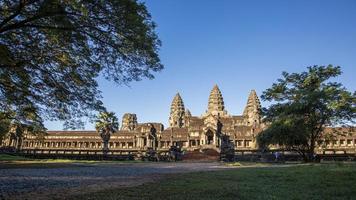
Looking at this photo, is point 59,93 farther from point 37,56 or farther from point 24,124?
point 24,124

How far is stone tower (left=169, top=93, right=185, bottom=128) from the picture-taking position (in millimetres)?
125037

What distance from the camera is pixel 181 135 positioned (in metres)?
89.9

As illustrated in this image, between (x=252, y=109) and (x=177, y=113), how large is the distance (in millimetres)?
31408

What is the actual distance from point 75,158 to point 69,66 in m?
34.1

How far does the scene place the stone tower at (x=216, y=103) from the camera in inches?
4387

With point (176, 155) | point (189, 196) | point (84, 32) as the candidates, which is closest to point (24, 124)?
point (84, 32)

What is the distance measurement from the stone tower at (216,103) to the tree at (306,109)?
74.4 m

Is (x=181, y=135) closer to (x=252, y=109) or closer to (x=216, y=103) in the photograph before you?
(x=216, y=103)

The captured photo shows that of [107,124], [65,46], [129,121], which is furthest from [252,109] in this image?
[65,46]

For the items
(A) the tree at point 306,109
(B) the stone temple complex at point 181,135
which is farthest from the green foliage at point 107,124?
(A) the tree at point 306,109

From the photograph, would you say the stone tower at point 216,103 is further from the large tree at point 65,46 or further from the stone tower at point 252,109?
the large tree at point 65,46

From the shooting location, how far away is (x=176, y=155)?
41.8 metres

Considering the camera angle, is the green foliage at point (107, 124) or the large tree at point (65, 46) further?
the green foliage at point (107, 124)

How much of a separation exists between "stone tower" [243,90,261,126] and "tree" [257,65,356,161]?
72.6m
